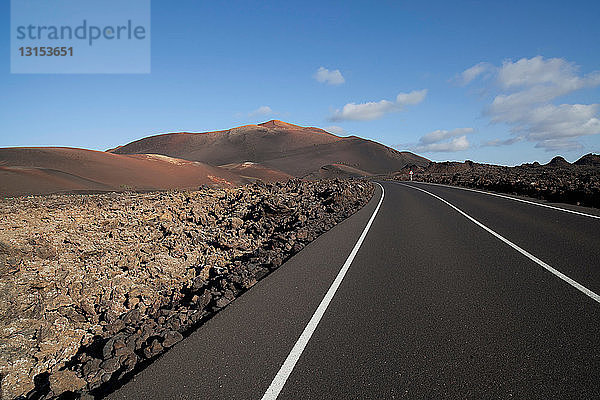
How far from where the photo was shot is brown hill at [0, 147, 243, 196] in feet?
68.9

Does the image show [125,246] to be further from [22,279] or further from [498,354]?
[498,354]

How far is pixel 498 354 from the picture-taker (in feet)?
12.8

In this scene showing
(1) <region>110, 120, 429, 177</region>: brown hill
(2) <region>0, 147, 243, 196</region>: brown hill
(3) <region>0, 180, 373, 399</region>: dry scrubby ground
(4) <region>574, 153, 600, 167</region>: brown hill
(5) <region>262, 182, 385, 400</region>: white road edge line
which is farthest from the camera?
(1) <region>110, 120, 429, 177</region>: brown hill

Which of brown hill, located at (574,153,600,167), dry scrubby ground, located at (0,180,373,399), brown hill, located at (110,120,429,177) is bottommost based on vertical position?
dry scrubby ground, located at (0,180,373,399)

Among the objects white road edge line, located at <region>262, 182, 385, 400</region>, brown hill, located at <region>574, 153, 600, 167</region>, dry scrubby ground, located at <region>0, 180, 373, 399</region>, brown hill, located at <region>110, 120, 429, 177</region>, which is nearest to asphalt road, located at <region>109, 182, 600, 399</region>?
white road edge line, located at <region>262, 182, 385, 400</region>

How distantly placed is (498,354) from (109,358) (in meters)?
4.43

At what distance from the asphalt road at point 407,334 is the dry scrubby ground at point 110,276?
0.87 m

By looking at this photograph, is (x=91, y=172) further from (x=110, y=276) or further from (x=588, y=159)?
(x=588, y=159)

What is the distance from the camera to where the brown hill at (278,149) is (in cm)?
13612

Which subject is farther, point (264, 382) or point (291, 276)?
point (291, 276)

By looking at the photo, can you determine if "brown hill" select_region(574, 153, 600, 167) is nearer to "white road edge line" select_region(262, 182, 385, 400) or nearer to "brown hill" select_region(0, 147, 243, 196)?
"brown hill" select_region(0, 147, 243, 196)

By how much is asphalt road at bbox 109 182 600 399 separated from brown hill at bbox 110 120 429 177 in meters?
109

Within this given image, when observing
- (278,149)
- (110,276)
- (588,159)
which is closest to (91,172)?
(110,276)

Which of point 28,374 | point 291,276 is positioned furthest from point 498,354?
point 28,374
